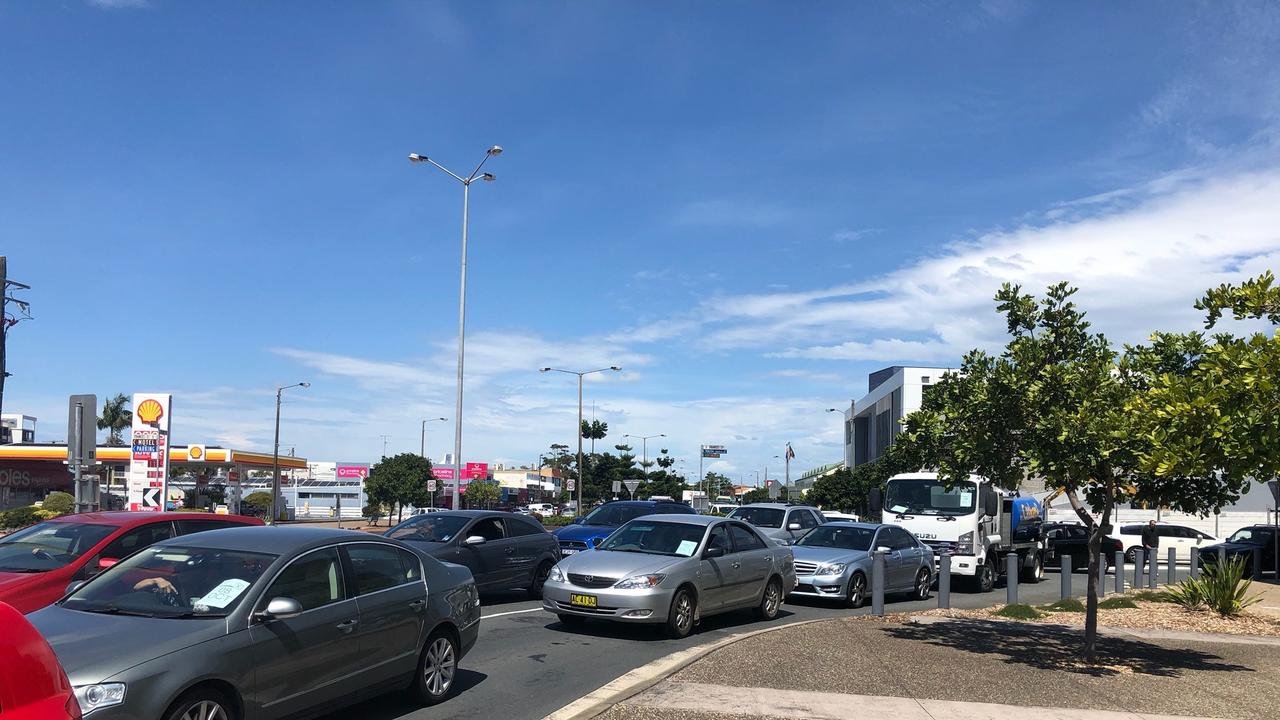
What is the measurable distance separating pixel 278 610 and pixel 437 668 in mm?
2246

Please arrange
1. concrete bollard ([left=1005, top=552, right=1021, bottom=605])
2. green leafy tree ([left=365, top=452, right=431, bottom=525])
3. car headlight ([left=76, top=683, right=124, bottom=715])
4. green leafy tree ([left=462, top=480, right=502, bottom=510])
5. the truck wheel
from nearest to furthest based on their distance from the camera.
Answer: car headlight ([left=76, top=683, right=124, bottom=715]) < concrete bollard ([left=1005, top=552, right=1021, bottom=605]) < the truck wheel < green leafy tree ([left=365, top=452, right=431, bottom=525]) < green leafy tree ([left=462, top=480, right=502, bottom=510])

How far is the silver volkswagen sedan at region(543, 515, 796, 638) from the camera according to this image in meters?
11.6

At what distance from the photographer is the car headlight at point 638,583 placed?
11617 millimetres

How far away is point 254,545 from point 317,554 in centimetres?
44

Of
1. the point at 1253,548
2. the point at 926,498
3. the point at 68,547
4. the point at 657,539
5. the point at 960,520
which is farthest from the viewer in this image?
the point at 1253,548

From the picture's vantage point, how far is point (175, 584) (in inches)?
260

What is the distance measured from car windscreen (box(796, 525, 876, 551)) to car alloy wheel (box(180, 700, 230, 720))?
13.3m

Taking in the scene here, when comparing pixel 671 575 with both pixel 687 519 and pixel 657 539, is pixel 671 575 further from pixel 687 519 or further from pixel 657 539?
pixel 687 519

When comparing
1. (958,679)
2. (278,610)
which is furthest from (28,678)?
(958,679)

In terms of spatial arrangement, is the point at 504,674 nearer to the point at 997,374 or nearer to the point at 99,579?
the point at 99,579

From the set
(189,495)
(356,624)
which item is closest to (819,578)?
(356,624)

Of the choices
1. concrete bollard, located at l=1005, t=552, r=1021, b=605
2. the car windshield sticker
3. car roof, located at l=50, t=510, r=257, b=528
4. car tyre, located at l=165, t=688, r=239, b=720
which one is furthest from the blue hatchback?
car tyre, located at l=165, t=688, r=239, b=720

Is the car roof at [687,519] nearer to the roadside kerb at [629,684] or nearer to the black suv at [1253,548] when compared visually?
the roadside kerb at [629,684]

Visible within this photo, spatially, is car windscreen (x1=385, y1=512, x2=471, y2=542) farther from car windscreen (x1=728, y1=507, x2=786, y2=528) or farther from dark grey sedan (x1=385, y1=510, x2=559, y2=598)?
car windscreen (x1=728, y1=507, x2=786, y2=528)
